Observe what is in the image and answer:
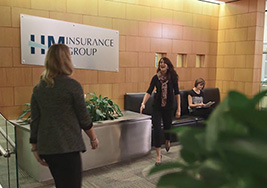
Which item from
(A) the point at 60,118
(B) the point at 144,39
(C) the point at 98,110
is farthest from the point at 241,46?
(A) the point at 60,118

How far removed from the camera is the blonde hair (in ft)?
7.43

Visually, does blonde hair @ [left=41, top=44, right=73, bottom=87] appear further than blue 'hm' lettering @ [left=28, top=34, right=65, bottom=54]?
No

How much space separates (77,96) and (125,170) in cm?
230

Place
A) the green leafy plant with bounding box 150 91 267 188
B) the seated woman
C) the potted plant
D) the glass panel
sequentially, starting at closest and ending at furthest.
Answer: the green leafy plant with bounding box 150 91 267 188, the glass panel, the potted plant, the seated woman

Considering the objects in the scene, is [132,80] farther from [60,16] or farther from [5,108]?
[5,108]

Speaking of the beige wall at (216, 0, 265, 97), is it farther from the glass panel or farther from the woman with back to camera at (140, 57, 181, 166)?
the glass panel

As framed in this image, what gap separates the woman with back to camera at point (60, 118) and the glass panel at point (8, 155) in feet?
1.99

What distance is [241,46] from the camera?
6.58 m

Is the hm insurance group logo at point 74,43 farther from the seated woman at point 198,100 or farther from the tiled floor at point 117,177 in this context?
the tiled floor at point 117,177

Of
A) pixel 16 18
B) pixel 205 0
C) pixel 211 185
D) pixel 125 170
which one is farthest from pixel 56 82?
pixel 205 0

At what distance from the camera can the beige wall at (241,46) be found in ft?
20.9

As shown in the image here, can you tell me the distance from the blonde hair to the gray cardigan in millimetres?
46

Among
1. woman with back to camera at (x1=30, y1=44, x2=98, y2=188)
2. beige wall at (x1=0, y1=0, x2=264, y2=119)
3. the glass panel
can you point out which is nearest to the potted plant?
beige wall at (x1=0, y1=0, x2=264, y2=119)

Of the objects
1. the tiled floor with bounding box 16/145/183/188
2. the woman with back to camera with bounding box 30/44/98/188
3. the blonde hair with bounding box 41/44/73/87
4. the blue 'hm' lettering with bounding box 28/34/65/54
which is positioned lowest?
the tiled floor with bounding box 16/145/183/188
